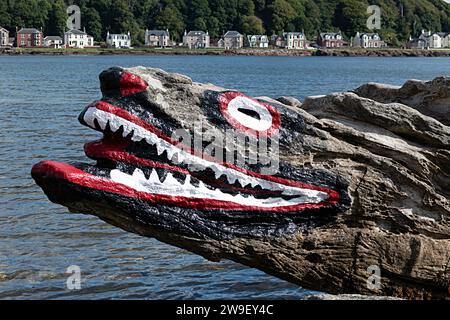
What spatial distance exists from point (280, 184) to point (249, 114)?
2.71 feet

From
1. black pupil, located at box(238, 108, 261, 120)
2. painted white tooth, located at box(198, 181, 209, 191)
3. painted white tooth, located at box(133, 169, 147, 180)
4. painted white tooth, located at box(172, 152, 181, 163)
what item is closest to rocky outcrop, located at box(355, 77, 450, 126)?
black pupil, located at box(238, 108, 261, 120)

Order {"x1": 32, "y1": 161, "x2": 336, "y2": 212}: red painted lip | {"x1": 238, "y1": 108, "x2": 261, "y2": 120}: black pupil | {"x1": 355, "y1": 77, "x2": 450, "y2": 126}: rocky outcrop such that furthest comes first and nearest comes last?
{"x1": 355, "y1": 77, "x2": 450, "y2": 126}: rocky outcrop < {"x1": 238, "y1": 108, "x2": 261, "y2": 120}: black pupil < {"x1": 32, "y1": 161, "x2": 336, "y2": 212}: red painted lip

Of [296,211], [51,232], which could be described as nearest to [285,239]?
[296,211]

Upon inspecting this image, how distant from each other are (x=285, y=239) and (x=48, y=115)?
30.7 m

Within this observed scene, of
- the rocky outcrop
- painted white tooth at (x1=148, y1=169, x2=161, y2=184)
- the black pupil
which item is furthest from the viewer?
the rocky outcrop

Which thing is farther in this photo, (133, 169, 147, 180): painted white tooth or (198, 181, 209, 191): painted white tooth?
(198, 181, 209, 191): painted white tooth

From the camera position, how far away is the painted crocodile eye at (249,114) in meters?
8.55

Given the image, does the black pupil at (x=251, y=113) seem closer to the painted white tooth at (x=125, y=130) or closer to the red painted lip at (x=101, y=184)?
the red painted lip at (x=101, y=184)

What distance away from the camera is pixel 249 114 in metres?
8.67

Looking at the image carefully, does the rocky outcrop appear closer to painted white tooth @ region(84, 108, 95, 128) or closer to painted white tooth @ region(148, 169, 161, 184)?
painted white tooth @ region(148, 169, 161, 184)

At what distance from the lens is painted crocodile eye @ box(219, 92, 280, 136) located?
855 cm

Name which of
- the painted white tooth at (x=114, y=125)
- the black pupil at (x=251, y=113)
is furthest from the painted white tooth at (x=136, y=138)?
the black pupil at (x=251, y=113)

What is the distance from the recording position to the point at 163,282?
12273mm
